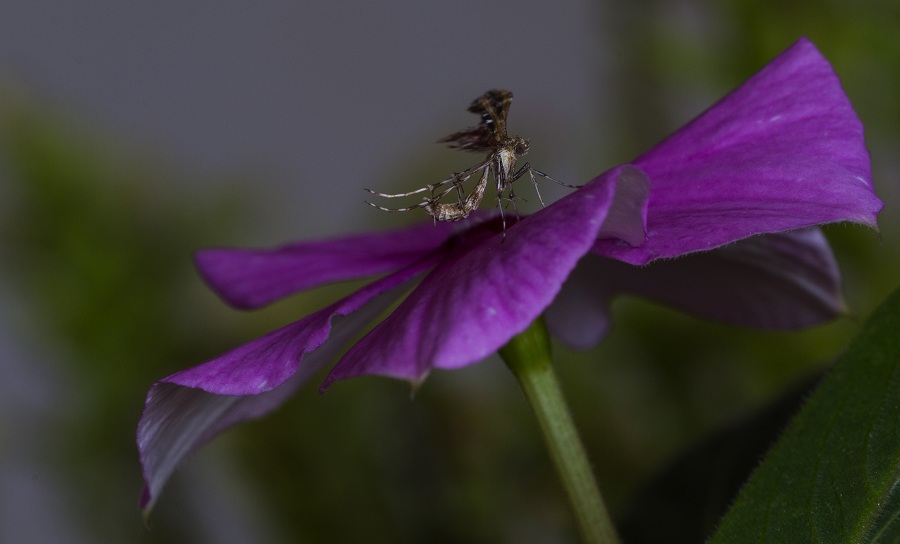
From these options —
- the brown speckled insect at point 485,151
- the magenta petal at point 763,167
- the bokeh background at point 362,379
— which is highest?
the brown speckled insect at point 485,151

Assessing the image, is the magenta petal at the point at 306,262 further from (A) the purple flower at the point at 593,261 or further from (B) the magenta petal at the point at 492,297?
(B) the magenta petal at the point at 492,297

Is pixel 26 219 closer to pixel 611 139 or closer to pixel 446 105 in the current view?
pixel 611 139

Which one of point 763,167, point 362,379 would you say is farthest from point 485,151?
point 362,379

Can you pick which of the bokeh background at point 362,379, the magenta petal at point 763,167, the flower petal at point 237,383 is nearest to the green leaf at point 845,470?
the magenta petal at point 763,167

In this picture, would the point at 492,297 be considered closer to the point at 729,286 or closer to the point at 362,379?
the point at 729,286

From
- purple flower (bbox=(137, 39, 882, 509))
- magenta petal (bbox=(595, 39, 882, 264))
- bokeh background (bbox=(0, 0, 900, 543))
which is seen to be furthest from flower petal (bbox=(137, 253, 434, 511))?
bokeh background (bbox=(0, 0, 900, 543))

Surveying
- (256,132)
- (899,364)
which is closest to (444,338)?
(899,364)
